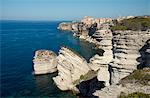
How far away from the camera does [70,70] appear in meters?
58.4

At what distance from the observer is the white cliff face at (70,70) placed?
57.1 meters

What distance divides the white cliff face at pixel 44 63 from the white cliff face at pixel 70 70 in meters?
11.0

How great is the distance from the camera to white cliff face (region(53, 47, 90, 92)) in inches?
2247

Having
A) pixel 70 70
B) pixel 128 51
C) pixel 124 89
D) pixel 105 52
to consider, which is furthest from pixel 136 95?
pixel 70 70

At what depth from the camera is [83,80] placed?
5541cm

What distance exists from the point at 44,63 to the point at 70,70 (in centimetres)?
1527

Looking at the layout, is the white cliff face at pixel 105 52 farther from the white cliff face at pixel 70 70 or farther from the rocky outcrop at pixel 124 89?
the rocky outcrop at pixel 124 89

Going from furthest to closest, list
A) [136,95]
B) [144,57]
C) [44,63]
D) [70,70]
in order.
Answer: [44,63], [70,70], [144,57], [136,95]

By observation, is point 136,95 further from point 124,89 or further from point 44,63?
point 44,63

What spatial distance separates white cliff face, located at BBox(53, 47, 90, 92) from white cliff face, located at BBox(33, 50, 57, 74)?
11032 millimetres

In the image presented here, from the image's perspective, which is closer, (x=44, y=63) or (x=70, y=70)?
(x=70, y=70)

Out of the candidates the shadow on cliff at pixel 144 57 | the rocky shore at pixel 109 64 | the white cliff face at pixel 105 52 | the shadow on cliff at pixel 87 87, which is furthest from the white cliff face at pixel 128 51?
the shadow on cliff at pixel 87 87

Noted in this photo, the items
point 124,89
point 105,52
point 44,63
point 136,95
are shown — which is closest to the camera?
point 136,95

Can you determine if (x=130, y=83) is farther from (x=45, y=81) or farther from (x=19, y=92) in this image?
(x=45, y=81)
